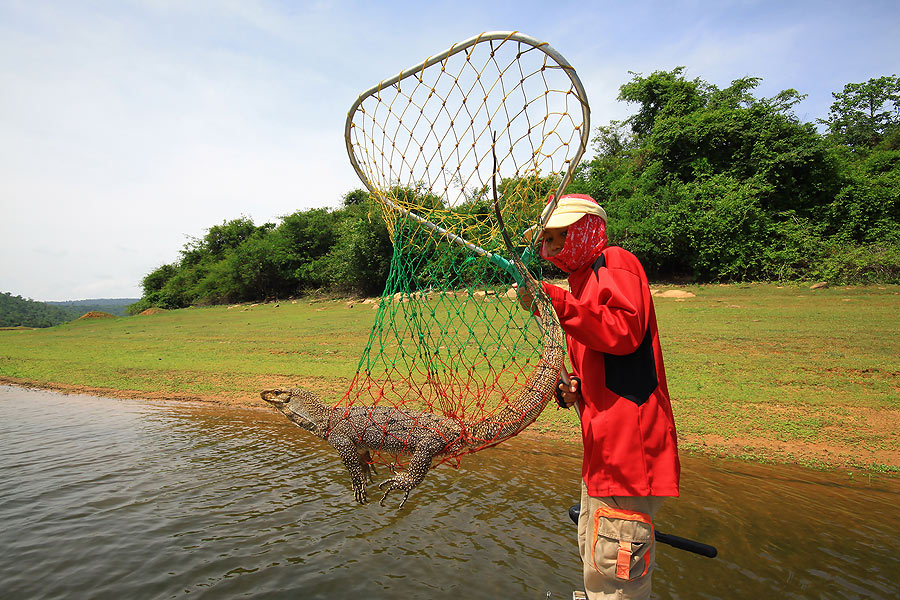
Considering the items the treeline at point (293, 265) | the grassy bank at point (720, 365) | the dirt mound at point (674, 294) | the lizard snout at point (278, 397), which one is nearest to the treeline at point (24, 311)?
the treeline at point (293, 265)

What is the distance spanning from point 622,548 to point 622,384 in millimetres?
802

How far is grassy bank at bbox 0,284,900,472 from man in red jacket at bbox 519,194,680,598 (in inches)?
206

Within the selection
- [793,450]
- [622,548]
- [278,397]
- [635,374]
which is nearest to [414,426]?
[278,397]

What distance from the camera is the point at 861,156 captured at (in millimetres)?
29344

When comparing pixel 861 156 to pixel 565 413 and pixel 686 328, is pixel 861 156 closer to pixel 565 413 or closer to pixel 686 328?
pixel 686 328

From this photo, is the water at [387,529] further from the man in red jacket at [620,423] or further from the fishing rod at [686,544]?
the man in red jacket at [620,423]

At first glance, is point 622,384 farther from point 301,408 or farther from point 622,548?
point 301,408

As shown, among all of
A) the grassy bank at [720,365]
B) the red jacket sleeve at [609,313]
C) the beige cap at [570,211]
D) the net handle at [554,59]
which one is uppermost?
the net handle at [554,59]

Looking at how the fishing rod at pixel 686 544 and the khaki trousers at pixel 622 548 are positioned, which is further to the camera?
the fishing rod at pixel 686 544

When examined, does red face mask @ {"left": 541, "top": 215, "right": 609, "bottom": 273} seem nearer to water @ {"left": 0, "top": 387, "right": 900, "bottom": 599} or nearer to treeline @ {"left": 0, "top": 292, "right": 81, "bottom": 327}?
water @ {"left": 0, "top": 387, "right": 900, "bottom": 599}

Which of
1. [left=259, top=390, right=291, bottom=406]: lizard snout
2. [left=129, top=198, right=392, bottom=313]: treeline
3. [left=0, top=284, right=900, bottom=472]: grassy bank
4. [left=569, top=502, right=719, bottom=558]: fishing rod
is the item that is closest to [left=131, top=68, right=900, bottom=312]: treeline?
[left=129, top=198, right=392, bottom=313]: treeline

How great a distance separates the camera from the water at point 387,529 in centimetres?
430

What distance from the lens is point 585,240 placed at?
269 centimetres

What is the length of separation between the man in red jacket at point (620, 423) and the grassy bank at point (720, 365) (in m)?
5.23
